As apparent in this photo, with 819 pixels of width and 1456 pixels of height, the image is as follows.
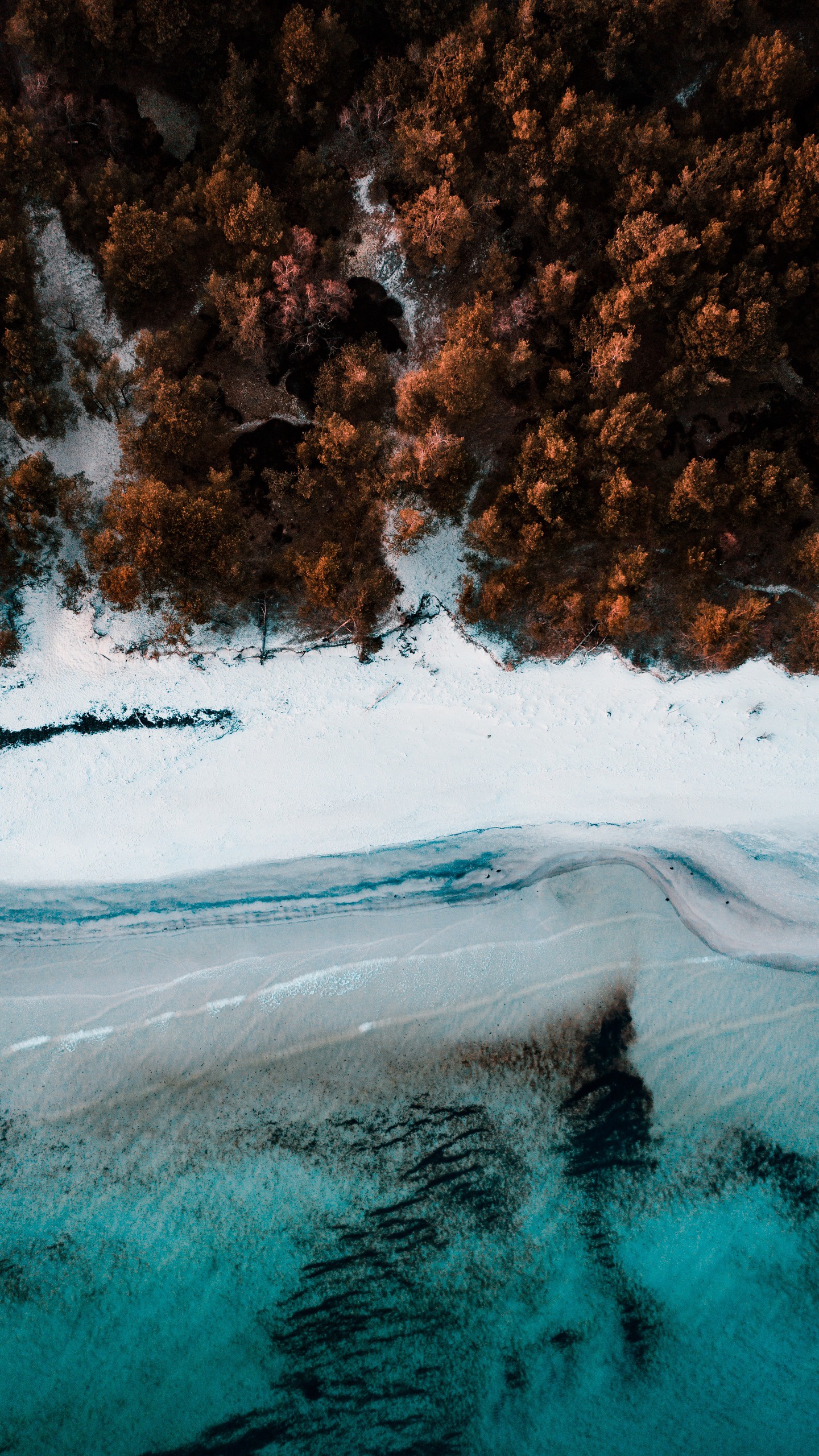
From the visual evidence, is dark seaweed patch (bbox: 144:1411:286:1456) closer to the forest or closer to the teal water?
the teal water

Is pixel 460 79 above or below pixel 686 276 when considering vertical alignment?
above

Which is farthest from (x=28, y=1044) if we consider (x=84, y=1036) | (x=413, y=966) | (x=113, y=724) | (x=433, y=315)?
(x=433, y=315)

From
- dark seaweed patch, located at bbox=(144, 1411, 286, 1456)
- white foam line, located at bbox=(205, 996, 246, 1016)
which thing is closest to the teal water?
dark seaweed patch, located at bbox=(144, 1411, 286, 1456)

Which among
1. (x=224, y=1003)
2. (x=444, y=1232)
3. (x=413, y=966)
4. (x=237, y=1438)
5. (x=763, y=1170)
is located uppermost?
(x=413, y=966)

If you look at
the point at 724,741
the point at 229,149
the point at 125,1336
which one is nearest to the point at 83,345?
the point at 229,149

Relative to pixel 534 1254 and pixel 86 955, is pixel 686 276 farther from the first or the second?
pixel 534 1254

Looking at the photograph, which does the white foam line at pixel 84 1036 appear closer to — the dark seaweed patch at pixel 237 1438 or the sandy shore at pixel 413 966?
the sandy shore at pixel 413 966

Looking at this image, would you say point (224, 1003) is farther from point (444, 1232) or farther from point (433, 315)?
point (433, 315)
